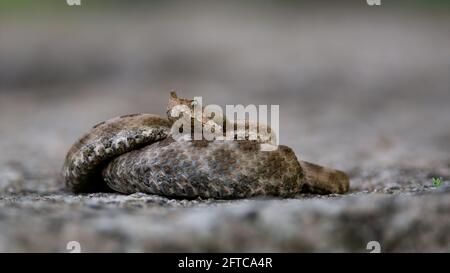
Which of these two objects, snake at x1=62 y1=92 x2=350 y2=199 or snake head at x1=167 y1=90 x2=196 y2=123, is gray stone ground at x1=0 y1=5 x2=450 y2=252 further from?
snake head at x1=167 y1=90 x2=196 y2=123

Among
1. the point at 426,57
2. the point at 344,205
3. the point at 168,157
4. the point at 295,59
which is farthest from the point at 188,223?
the point at 426,57

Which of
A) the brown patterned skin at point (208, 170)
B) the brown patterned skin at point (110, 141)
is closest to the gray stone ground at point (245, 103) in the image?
the brown patterned skin at point (208, 170)

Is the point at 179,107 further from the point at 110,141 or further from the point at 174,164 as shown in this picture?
the point at 110,141

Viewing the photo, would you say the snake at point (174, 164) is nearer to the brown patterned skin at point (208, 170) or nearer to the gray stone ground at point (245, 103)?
the brown patterned skin at point (208, 170)

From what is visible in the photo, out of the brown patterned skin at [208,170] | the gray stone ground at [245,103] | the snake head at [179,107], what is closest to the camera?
the gray stone ground at [245,103]

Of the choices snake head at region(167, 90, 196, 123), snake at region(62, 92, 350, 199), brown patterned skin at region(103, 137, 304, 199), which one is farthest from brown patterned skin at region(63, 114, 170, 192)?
snake head at region(167, 90, 196, 123)

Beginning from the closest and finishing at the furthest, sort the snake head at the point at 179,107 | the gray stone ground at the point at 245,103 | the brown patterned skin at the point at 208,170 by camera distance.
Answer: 1. the gray stone ground at the point at 245,103
2. the brown patterned skin at the point at 208,170
3. the snake head at the point at 179,107

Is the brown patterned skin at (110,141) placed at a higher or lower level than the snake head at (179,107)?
lower
